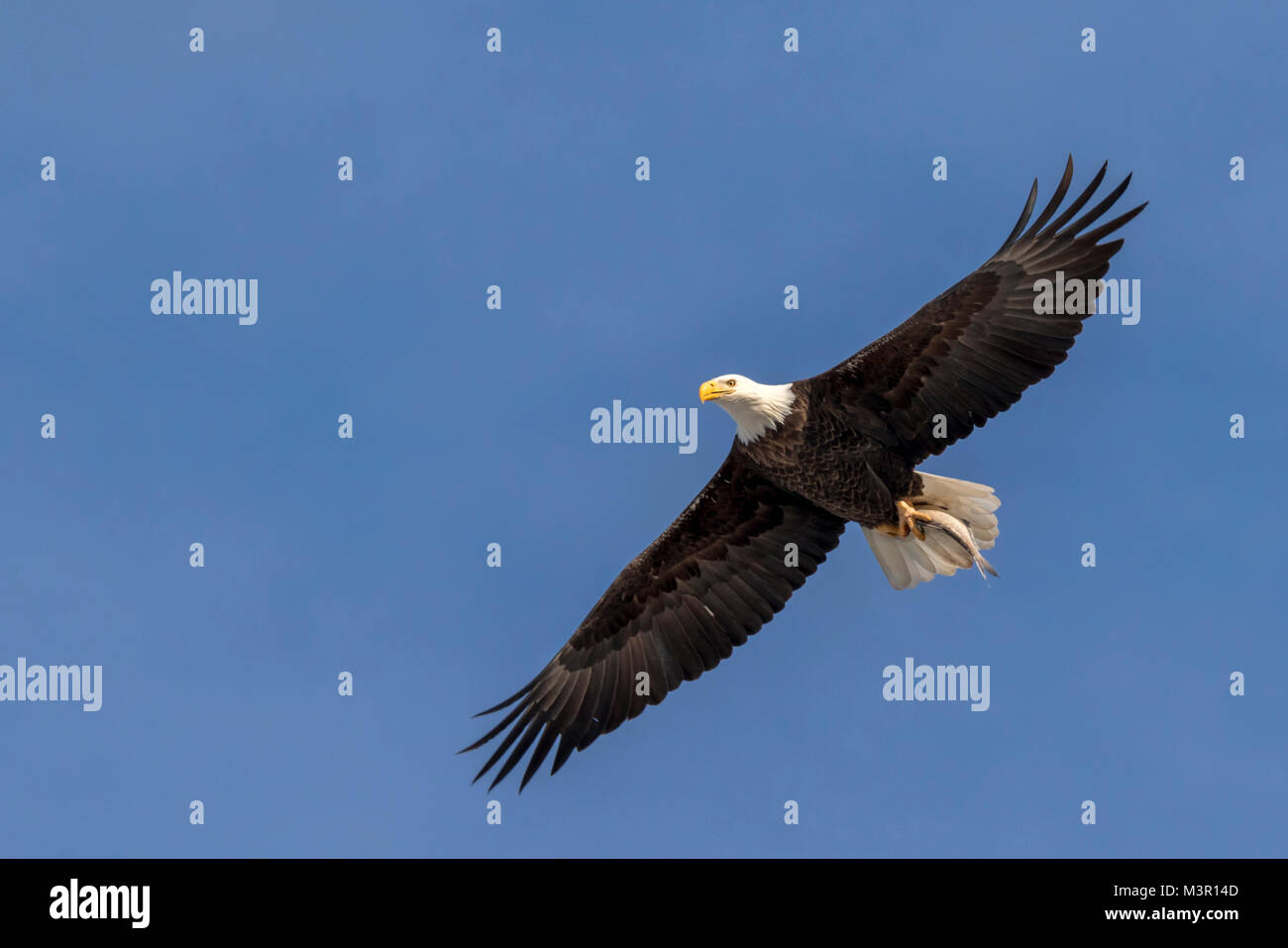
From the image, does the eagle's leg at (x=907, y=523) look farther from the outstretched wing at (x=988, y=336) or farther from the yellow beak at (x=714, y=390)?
the yellow beak at (x=714, y=390)

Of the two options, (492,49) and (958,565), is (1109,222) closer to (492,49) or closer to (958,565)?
(958,565)

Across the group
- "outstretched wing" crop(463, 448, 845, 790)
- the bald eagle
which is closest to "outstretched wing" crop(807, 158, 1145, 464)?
the bald eagle

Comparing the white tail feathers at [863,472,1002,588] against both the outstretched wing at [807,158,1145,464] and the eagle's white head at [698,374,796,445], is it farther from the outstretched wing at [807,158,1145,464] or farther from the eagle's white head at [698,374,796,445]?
the eagle's white head at [698,374,796,445]

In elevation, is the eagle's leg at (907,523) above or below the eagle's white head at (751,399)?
below

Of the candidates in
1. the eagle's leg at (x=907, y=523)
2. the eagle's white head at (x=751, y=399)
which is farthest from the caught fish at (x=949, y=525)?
the eagle's white head at (x=751, y=399)

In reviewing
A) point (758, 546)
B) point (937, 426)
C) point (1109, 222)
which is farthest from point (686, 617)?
point (1109, 222)
